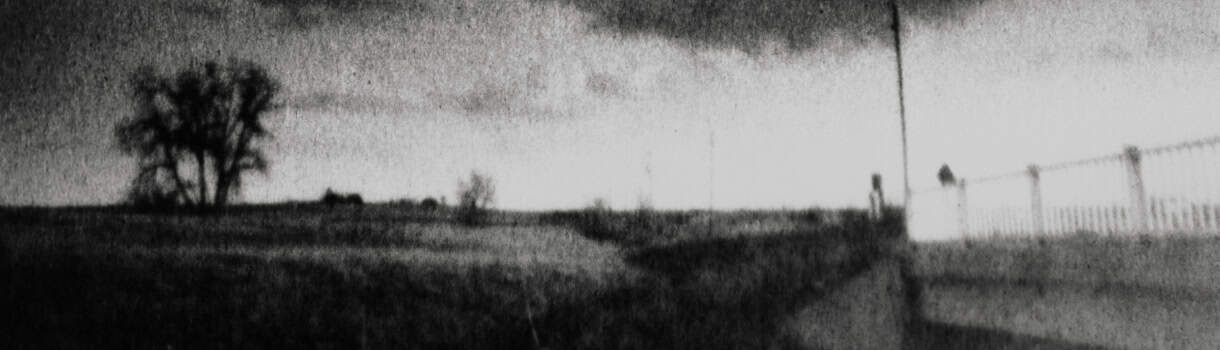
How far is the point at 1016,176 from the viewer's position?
406 inches

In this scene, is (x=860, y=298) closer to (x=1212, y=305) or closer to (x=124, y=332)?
(x=1212, y=305)

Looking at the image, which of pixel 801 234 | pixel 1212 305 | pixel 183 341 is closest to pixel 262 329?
pixel 183 341

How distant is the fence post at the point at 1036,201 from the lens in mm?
9664

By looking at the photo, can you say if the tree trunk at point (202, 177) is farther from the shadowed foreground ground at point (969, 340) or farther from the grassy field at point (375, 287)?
the shadowed foreground ground at point (969, 340)

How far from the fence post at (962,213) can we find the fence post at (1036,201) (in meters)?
1.86

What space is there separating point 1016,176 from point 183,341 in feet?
42.8

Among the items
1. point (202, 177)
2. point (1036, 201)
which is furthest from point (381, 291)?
point (202, 177)

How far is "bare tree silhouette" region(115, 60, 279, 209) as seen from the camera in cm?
2731

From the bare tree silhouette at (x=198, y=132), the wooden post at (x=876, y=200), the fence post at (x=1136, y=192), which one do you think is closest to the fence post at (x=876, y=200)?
the wooden post at (x=876, y=200)

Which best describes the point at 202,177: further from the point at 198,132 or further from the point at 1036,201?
the point at 1036,201

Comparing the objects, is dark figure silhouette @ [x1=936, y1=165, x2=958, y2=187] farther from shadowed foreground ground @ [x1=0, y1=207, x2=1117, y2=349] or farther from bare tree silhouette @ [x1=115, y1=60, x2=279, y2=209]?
bare tree silhouette @ [x1=115, y1=60, x2=279, y2=209]

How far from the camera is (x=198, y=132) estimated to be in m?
32.6

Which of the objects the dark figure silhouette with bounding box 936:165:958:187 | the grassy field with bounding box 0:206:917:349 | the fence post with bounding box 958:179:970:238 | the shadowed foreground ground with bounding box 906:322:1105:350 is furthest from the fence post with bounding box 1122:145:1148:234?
the grassy field with bounding box 0:206:917:349

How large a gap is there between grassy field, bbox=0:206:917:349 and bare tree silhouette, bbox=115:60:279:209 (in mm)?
2155
